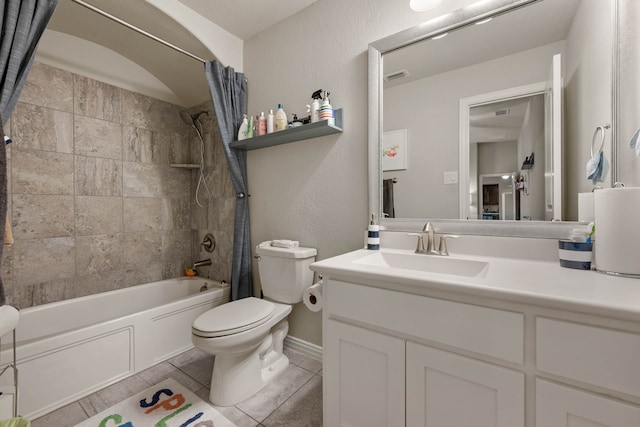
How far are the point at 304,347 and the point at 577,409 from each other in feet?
4.93

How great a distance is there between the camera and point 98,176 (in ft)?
7.07

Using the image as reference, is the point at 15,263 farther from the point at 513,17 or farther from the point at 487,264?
the point at 513,17

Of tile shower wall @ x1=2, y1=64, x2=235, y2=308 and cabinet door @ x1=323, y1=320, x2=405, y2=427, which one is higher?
tile shower wall @ x1=2, y1=64, x2=235, y2=308

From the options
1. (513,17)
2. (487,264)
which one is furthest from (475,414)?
(513,17)

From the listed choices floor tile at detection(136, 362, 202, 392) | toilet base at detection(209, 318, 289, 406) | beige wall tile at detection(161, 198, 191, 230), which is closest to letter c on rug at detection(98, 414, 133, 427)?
floor tile at detection(136, 362, 202, 392)

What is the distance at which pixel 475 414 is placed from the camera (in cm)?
79

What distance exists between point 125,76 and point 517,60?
9.48 ft

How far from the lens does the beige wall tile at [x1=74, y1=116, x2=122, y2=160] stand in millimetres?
2049

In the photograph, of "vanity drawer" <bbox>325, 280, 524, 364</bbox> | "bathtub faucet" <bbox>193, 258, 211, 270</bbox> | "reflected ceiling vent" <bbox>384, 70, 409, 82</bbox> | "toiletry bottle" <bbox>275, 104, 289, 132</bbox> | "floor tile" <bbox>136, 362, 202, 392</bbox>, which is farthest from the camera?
"bathtub faucet" <bbox>193, 258, 211, 270</bbox>

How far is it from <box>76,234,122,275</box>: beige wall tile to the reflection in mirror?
2.25 m

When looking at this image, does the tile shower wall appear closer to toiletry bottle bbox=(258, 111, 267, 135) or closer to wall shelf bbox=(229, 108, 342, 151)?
wall shelf bbox=(229, 108, 342, 151)

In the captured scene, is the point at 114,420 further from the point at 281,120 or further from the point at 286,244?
the point at 281,120

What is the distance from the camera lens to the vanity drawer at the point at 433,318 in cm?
73

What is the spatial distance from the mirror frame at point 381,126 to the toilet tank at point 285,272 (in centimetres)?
56
